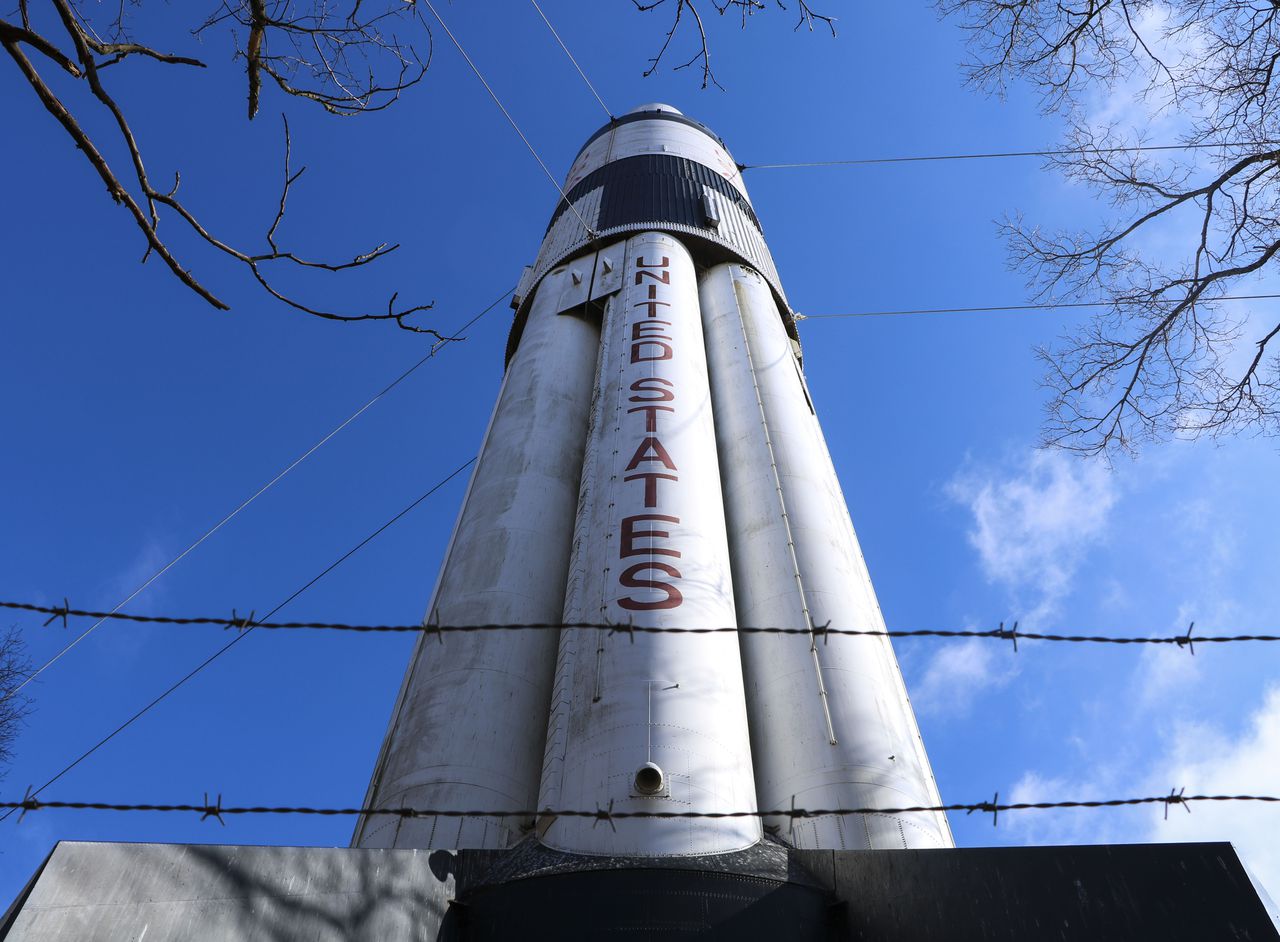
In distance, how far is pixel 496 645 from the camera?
8.52 metres

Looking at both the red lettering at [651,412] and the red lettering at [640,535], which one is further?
the red lettering at [651,412]

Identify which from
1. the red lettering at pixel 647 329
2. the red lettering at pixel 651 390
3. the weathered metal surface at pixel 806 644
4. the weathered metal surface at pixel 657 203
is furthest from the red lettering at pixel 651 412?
the weathered metal surface at pixel 657 203

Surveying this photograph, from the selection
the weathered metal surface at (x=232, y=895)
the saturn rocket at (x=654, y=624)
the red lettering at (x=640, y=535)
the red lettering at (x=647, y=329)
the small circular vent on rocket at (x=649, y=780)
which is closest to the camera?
the weathered metal surface at (x=232, y=895)

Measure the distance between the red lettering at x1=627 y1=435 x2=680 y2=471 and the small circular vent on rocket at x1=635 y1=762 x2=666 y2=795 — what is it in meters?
3.58

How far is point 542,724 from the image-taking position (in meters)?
8.25

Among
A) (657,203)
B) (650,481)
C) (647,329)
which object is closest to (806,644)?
(650,481)

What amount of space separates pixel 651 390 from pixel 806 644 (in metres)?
3.68

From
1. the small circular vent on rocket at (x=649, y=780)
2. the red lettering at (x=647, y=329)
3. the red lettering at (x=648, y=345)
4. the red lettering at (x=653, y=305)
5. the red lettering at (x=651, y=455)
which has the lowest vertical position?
the small circular vent on rocket at (x=649, y=780)

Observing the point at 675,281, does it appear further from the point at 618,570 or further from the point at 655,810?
the point at 655,810

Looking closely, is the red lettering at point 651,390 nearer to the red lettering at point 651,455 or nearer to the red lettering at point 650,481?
the red lettering at point 651,455

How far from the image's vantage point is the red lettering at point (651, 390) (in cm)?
1030

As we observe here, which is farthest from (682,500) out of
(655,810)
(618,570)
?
(655,810)

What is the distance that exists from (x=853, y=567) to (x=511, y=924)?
17.9 feet

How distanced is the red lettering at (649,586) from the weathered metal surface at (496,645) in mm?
1438
